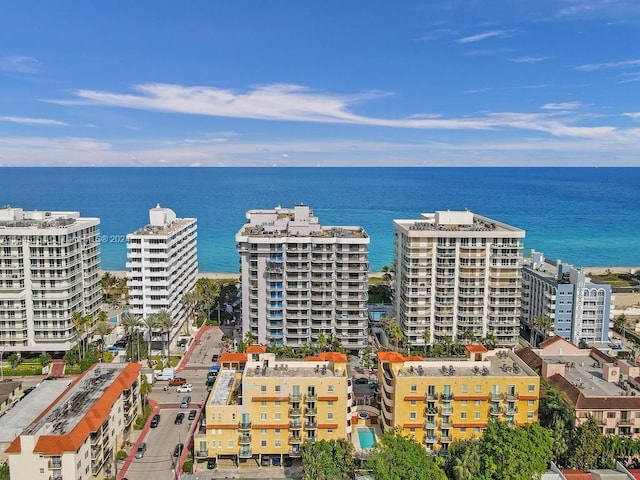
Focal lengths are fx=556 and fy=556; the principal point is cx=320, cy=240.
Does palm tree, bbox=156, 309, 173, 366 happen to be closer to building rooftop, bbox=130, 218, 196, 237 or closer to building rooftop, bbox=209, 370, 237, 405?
building rooftop, bbox=130, 218, 196, 237

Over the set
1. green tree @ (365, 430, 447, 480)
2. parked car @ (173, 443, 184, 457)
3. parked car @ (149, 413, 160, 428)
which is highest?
green tree @ (365, 430, 447, 480)

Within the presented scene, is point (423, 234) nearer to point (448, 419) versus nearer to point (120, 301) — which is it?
point (448, 419)

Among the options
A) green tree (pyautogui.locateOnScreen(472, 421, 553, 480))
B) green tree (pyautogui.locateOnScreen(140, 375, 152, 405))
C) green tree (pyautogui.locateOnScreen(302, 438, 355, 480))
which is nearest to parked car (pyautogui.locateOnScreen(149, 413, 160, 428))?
green tree (pyautogui.locateOnScreen(140, 375, 152, 405))

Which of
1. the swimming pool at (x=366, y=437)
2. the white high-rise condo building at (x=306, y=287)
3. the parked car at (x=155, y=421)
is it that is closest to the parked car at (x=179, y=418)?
the parked car at (x=155, y=421)

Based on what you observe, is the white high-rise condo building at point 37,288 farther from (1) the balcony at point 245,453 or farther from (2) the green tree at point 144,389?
(1) the balcony at point 245,453

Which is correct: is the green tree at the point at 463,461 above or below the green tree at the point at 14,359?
above

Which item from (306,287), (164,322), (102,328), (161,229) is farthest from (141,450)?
(161,229)

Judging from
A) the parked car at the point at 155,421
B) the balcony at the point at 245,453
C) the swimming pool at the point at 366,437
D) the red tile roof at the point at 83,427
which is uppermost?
the red tile roof at the point at 83,427
